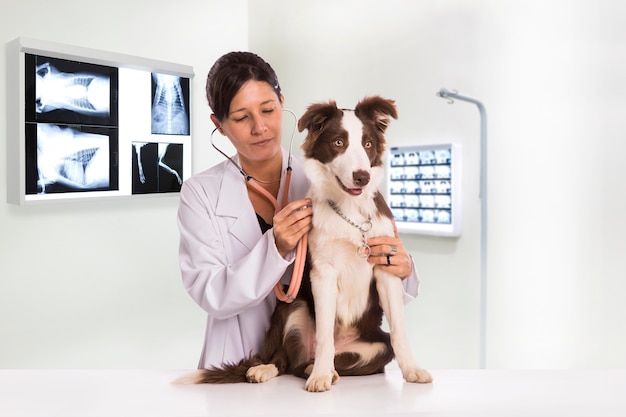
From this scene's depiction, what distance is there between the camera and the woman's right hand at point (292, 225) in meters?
0.91

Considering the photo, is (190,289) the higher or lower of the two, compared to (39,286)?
higher

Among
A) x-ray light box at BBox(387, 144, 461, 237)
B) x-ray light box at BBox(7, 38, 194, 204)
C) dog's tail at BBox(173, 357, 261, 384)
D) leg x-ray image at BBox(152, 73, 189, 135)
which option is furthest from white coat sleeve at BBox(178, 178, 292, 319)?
leg x-ray image at BBox(152, 73, 189, 135)

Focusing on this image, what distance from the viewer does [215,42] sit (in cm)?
301

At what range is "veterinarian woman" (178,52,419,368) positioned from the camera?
925 mm

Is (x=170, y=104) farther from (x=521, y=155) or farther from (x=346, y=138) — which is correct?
(x=346, y=138)

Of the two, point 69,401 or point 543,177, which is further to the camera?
point 543,177

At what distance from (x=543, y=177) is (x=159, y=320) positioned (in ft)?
6.46

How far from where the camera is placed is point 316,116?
0.92 metres

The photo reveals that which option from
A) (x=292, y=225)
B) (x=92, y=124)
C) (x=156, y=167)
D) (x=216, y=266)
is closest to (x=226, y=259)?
(x=216, y=266)

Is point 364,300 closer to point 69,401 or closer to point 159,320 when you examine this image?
point 69,401

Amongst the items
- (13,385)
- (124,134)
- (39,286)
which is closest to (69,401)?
(13,385)

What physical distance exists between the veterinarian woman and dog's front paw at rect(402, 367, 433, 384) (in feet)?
0.50

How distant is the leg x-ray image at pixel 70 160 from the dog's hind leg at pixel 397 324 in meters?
1.88

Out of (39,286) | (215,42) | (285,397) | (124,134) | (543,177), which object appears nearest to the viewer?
(285,397)
